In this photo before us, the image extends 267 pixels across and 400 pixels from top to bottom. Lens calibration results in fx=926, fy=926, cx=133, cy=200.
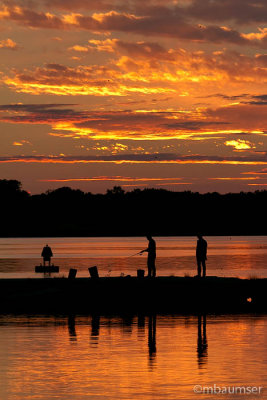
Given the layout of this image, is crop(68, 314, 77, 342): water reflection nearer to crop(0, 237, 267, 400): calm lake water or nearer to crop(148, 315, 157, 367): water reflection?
crop(0, 237, 267, 400): calm lake water

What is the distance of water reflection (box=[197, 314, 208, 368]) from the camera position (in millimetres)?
24562

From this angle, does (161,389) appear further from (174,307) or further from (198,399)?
(174,307)

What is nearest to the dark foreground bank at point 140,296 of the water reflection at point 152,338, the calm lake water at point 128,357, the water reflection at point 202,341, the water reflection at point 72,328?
the water reflection at point 72,328

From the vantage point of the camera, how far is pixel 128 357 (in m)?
25.2

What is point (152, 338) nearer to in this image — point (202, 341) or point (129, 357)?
point (202, 341)

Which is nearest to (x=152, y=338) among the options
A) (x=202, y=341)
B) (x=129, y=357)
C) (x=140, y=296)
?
(x=202, y=341)

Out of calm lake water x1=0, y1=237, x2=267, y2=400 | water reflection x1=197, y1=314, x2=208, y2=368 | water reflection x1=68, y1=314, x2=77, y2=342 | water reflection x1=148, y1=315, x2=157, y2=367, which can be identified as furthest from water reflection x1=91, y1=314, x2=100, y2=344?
water reflection x1=197, y1=314, x2=208, y2=368

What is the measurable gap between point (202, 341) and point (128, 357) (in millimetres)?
3983

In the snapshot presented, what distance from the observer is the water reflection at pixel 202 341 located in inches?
967

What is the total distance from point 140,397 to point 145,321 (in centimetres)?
1582

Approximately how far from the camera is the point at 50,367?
23281mm

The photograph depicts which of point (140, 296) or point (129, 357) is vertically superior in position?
point (140, 296)

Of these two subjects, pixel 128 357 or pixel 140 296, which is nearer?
pixel 128 357

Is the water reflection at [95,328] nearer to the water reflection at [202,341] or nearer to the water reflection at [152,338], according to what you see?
the water reflection at [152,338]
